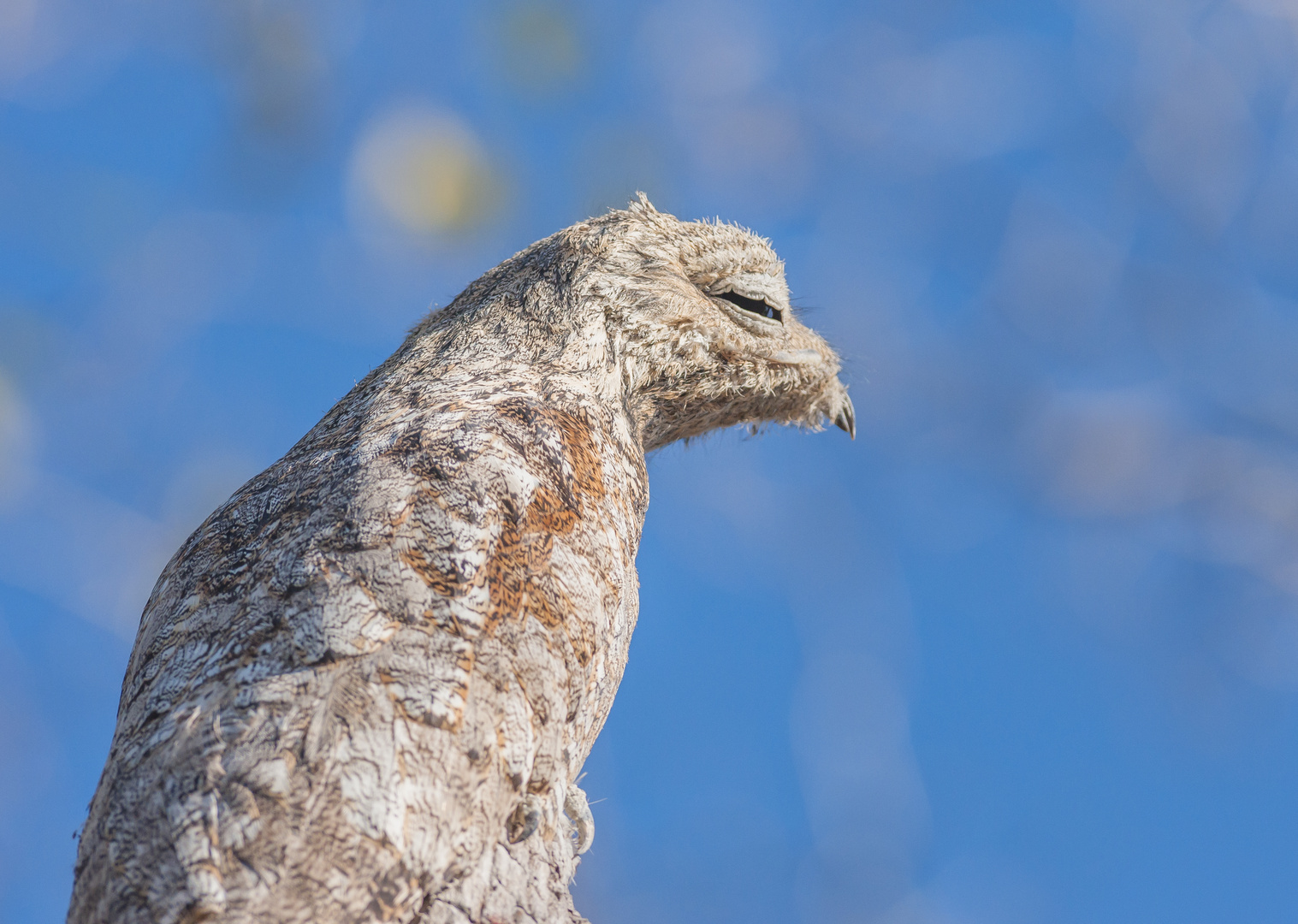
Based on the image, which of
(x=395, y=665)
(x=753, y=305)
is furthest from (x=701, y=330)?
(x=395, y=665)

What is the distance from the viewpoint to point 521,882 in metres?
2.96

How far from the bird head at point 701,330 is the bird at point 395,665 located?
0.99 feet

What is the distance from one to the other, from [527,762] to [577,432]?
118 cm

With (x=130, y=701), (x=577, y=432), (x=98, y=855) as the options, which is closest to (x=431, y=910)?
(x=98, y=855)

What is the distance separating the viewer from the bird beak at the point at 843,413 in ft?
17.5

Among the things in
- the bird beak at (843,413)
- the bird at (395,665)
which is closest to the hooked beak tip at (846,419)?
the bird beak at (843,413)

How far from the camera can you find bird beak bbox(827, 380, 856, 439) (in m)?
5.34

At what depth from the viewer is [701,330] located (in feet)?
15.2

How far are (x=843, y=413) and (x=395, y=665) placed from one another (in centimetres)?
320

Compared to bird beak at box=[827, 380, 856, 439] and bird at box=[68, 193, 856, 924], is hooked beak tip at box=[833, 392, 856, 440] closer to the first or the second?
bird beak at box=[827, 380, 856, 439]

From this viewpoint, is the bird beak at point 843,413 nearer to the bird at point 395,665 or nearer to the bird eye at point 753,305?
the bird eye at point 753,305

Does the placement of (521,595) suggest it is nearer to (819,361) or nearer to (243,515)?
(243,515)

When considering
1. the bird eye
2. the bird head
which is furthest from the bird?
the bird eye

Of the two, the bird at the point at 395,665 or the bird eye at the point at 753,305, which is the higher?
the bird eye at the point at 753,305
